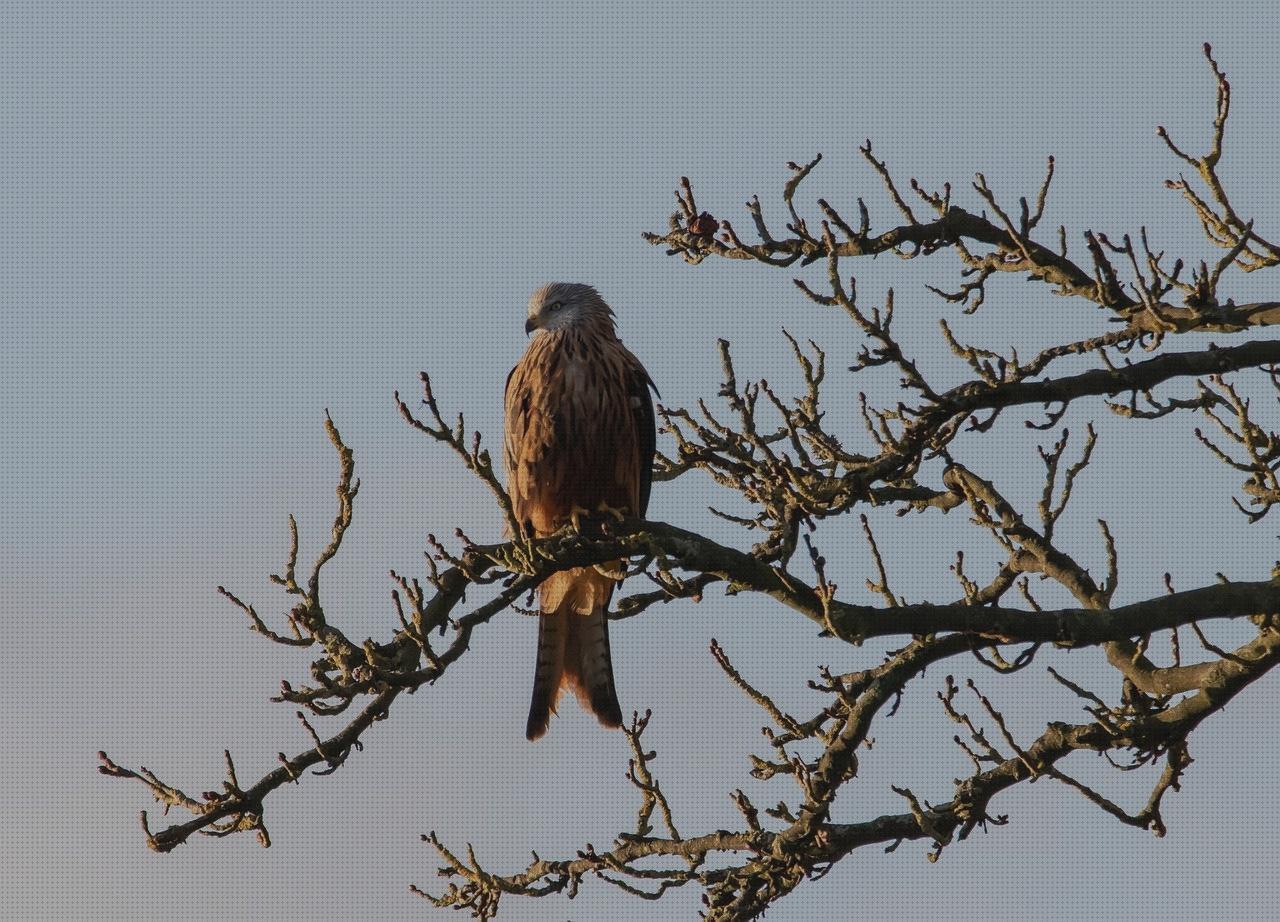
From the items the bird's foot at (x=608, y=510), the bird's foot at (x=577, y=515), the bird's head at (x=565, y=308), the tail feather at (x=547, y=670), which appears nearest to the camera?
the bird's foot at (x=608, y=510)

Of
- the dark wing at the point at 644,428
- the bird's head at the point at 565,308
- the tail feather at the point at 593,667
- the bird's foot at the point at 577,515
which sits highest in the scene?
the bird's head at the point at 565,308

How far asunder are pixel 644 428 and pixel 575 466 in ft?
1.48

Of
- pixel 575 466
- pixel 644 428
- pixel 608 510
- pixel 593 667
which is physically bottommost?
pixel 593 667

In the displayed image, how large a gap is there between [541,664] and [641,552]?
2435 millimetres

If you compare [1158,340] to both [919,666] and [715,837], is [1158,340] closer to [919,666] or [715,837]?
[919,666]

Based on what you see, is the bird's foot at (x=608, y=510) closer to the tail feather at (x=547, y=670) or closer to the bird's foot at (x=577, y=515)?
the bird's foot at (x=577, y=515)

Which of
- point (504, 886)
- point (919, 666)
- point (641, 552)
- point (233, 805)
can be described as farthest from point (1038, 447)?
point (233, 805)

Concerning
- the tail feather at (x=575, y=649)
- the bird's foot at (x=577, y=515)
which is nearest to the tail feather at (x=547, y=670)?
the tail feather at (x=575, y=649)

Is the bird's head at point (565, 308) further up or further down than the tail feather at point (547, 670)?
further up

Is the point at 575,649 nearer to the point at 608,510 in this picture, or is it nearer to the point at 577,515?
the point at 577,515

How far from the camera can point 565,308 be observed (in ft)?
28.7

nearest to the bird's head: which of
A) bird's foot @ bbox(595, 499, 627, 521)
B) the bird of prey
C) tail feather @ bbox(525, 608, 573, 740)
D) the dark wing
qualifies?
the bird of prey

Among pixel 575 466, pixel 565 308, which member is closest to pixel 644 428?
pixel 575 466

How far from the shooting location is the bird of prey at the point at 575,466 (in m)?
7.74
